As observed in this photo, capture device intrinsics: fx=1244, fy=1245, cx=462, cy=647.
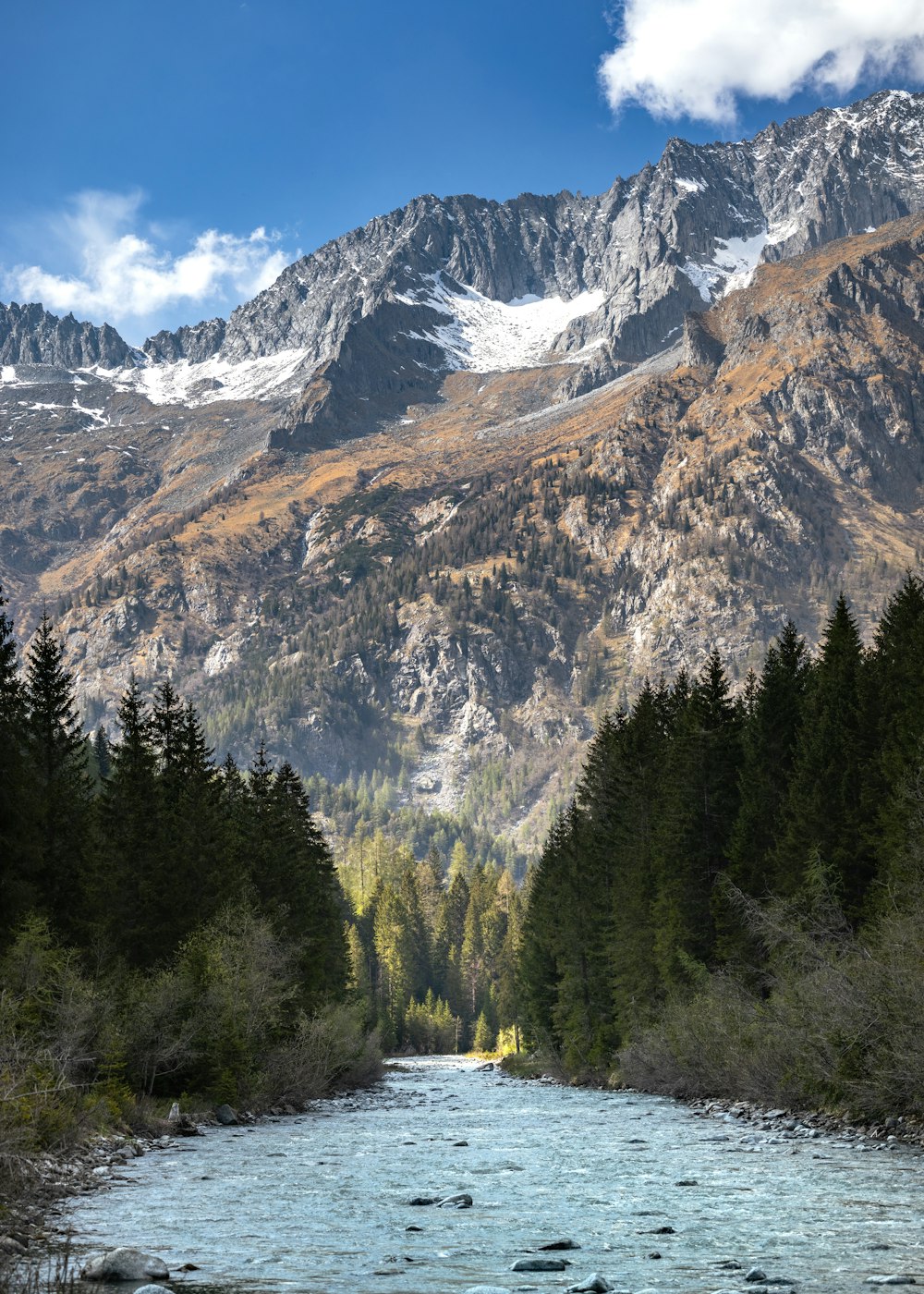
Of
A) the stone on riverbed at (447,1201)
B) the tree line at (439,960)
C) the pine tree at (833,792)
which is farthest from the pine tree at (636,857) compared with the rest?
the tree line at (439,960)

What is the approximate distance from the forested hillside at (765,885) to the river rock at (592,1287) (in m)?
15.5

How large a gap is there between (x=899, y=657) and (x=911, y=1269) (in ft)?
116

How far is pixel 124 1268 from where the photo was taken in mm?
14172

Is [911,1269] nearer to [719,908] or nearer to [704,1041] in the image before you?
[704,1041]

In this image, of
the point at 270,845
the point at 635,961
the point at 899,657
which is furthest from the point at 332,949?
the point at 899,657

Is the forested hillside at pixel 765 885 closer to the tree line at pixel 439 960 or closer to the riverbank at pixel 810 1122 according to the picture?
the riverbank at pixel 810 1122

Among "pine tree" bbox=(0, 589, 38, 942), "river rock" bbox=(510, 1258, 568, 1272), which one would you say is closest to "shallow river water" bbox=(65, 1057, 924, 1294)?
"river rock" bbox=(510, 1258, 568, 1272)

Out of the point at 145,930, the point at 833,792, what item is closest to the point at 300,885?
the point at 145,930

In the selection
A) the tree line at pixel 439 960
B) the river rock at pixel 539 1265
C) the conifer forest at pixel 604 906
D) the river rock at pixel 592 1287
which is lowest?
the tree line at pixel 439 960

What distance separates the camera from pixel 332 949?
7975 centimetres

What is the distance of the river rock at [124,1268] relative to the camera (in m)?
14.0

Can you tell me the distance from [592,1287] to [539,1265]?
5.88 feet

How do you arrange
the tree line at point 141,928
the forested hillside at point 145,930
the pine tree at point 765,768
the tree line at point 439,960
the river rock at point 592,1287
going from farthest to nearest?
the tree line at point 439,960, the pine tree at point 765,768, the tree line at point 141,928, the forested hillside at point 145,930, the river rock at point 592,1287

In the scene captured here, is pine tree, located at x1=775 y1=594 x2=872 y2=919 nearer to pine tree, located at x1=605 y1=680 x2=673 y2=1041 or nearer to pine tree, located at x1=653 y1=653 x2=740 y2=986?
pine tree, located at x1=653 y1=653 x2=740 y2=986
